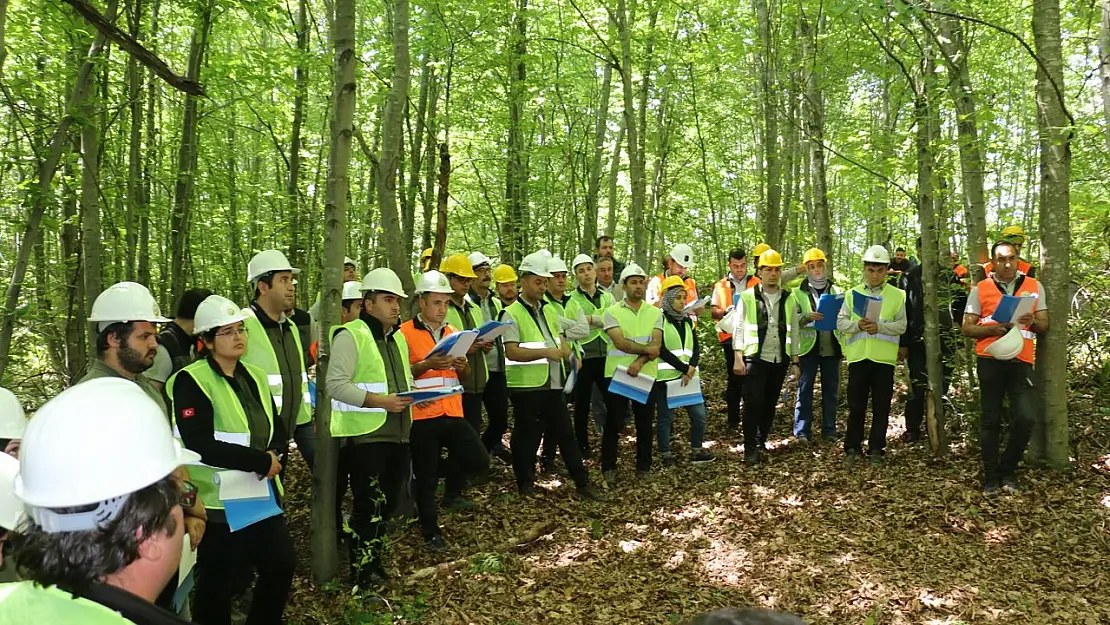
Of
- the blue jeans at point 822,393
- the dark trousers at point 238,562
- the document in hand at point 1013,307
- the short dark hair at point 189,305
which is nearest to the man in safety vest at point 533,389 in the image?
the short dark hair at point 189,305

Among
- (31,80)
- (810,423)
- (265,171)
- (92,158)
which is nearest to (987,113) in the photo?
(810,423)

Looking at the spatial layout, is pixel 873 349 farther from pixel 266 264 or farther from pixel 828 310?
pixel 266 264

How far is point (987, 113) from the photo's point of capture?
21.8 ft

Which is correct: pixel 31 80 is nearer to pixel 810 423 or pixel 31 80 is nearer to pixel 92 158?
pixel 92 158

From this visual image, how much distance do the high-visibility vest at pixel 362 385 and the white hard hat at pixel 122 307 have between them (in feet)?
4.08

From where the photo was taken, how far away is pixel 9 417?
3.17 metres

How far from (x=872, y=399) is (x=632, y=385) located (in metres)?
2.46

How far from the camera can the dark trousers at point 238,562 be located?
12.9 feet

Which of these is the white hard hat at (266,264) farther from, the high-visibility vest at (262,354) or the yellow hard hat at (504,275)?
the yellow hard hat at (504,275)

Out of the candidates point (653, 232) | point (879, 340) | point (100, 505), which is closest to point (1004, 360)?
point (879, 340)

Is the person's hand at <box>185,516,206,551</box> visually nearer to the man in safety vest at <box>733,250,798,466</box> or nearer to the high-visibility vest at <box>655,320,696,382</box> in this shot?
the high-visibility vest at <box>655,320,696,382</box>

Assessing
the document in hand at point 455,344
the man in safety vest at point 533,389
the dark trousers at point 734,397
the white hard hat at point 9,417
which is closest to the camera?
the white hard hat at point 9,417

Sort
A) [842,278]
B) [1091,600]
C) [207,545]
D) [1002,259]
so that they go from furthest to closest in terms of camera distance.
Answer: [842,278] < [1002,259] < [1091,600] < [207,545]

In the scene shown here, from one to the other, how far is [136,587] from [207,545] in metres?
2.66
